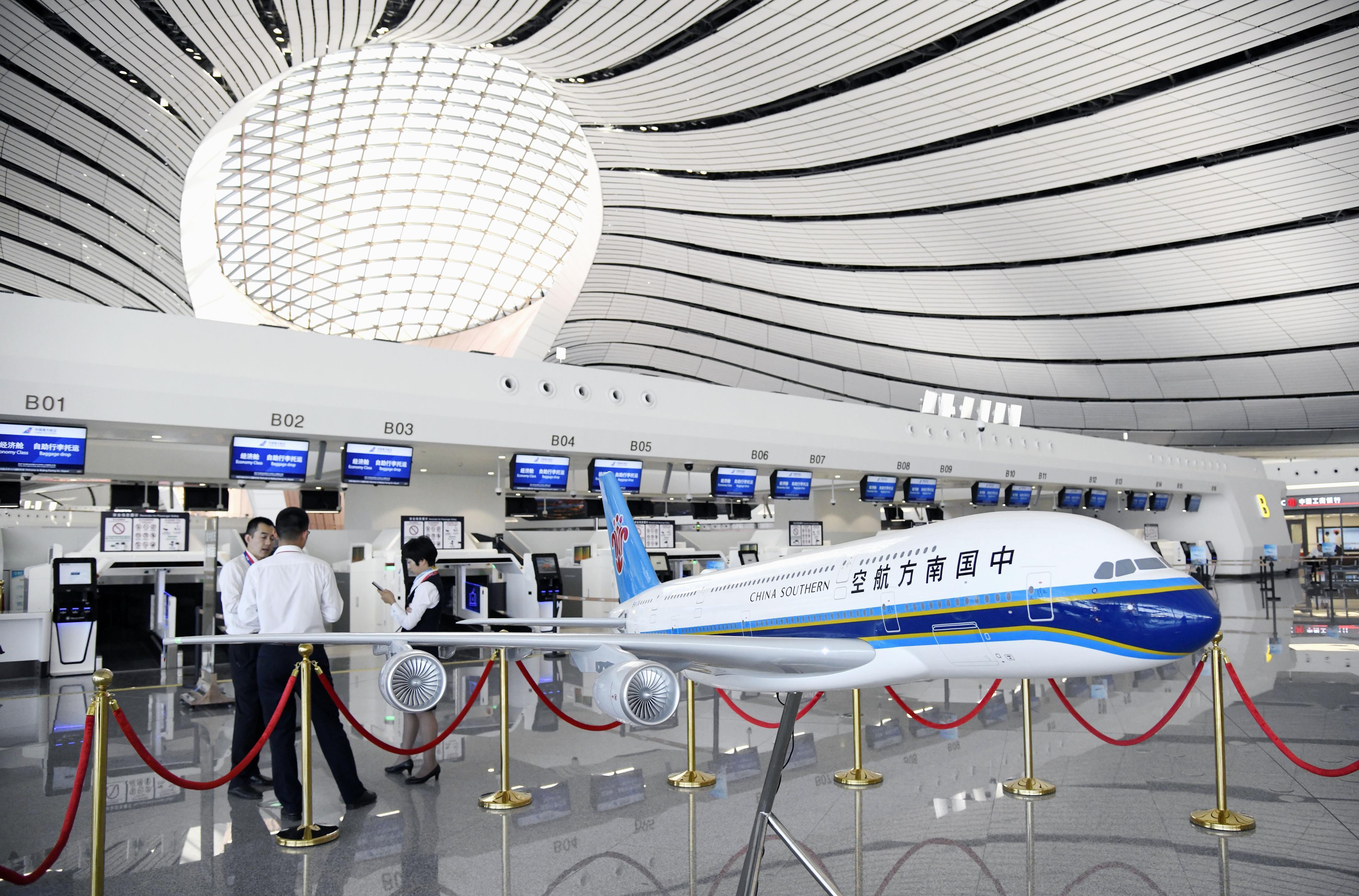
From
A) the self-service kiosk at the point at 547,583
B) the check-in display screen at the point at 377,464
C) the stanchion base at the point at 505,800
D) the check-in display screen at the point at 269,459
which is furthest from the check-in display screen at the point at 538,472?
the stanchion base at the point at 505,800

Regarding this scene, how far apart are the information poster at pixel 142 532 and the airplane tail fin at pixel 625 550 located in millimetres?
9011

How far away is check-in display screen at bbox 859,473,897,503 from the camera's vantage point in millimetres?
20172

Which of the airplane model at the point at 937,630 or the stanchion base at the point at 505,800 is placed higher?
the airplane model at the point at 937,630

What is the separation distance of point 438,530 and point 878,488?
9.96 m

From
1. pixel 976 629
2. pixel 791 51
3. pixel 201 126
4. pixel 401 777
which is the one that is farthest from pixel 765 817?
pixel 201 126

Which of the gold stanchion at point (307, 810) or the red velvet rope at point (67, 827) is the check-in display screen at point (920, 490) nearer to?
the gold stanchion at point (307, 810)

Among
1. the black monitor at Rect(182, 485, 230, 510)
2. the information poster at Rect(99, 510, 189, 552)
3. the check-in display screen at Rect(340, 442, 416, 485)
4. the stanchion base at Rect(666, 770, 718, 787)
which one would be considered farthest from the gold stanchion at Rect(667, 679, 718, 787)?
A: the information poster at Rect(99, 510, 189, 552)

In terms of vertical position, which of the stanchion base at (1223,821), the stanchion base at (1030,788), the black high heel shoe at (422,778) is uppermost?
the stanchion base at (1223,821)

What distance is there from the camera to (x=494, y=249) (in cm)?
4219

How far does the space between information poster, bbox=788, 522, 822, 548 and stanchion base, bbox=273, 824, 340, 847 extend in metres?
17.5

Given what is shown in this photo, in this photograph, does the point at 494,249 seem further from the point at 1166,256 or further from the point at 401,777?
the point at 401,777

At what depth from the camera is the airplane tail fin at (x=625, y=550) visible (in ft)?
35.4

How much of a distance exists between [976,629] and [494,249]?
4037 cm

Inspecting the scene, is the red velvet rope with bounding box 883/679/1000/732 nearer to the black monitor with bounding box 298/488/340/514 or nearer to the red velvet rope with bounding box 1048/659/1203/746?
the red velvet rope with bounding box 1048/659/1203/746
